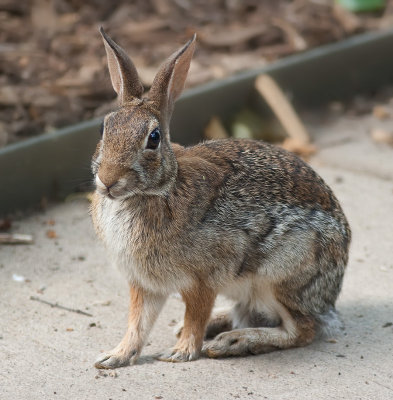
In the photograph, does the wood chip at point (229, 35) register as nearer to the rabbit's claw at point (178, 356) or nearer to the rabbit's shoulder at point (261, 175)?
the rabbit's shoulder at point (261, 175)

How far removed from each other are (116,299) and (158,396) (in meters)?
1.34

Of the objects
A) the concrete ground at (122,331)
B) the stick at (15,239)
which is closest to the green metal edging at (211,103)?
the concrete ground at (122,331)

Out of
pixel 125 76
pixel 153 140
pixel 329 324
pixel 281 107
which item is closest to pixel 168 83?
pixel 125 76

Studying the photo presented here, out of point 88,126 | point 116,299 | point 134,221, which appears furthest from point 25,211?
point 134,221

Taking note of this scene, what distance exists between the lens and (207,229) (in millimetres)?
4492

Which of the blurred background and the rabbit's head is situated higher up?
the rabbit's head

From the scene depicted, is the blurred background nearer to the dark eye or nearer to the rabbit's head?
the rabbit's head

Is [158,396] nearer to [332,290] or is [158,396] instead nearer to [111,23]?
[332,290]

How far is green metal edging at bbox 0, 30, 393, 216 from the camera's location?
6707mm

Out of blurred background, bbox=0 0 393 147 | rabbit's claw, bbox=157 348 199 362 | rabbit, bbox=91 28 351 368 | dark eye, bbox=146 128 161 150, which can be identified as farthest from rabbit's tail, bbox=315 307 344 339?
blurred background, bbox=0 0 393 147

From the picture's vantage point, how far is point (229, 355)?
15.7 ft

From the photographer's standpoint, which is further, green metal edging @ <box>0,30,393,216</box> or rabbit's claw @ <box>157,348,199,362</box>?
green metal edging @ <box>0,30,393,216</box>

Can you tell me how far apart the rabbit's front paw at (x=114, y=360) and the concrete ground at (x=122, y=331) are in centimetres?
4

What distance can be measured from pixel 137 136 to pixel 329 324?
1.66 metres
